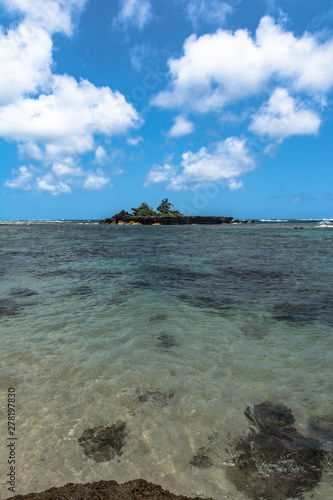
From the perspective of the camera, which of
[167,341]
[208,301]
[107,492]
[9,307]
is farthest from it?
[208,301]

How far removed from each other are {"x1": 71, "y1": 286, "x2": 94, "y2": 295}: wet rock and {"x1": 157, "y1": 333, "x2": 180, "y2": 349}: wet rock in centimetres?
526

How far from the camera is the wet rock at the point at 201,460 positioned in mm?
3311

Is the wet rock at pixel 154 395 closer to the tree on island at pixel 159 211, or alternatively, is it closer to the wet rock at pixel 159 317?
the wet rock at pixel 159 317

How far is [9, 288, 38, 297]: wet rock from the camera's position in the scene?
11117 millimetres

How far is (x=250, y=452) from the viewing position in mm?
3473

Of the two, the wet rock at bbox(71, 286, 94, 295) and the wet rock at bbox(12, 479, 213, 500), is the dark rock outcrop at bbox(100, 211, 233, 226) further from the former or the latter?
the wet rock at bbox(12, 479, 213, 500)

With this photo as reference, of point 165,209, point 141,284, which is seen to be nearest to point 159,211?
point 165,209

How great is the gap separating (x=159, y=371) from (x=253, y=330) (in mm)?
3224

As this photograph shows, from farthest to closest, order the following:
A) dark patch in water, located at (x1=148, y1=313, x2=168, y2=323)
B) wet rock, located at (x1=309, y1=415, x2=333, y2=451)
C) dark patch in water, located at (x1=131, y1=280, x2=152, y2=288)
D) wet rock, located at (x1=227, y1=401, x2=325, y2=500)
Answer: dark patch in water, located at (x1=131, y1=280, x2=152, y2=288) < dark patch in water, located at (x1=148, y1=313, x2=168, y2=323) < wet rock, located at (x1=309, y1=415, x2=333, y2=451) < wet rock, located at (x1=227, y1=401, x2=325, y2=500)

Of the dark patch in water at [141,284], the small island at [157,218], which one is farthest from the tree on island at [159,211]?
the dark patch in water at [141,284]

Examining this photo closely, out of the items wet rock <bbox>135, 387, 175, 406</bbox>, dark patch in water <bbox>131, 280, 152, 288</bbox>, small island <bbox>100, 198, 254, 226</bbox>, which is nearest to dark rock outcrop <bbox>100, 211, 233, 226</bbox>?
small island <bbox>100, 198, 254, 226</bbox>

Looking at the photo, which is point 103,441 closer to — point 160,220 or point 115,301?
point 115,301

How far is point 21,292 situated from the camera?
11.6 meters

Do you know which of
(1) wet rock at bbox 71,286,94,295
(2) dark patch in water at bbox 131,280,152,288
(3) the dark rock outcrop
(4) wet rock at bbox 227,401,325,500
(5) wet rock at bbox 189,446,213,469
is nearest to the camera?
(4) wet rock at bbox 227,401,325,500
